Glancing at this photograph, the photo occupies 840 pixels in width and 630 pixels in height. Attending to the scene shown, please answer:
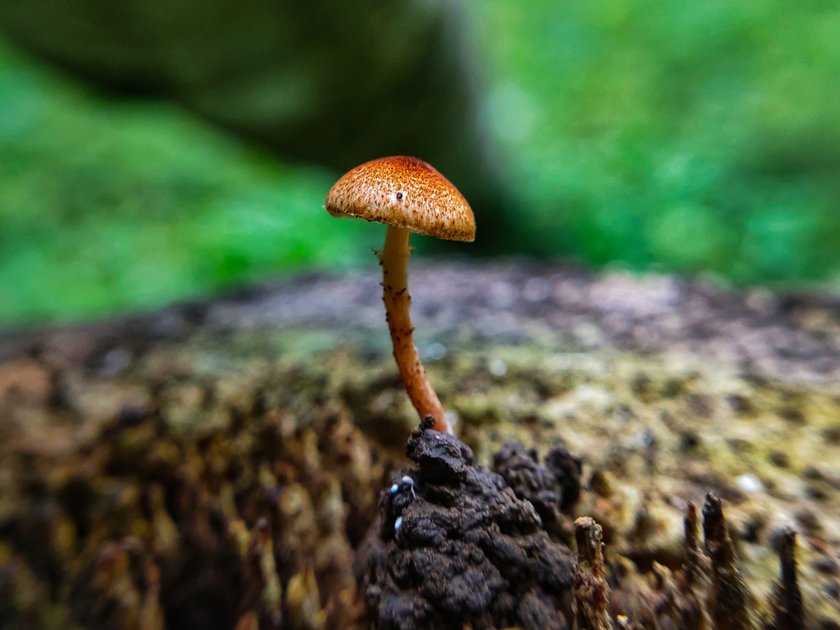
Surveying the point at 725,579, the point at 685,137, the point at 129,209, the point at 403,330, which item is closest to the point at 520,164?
the point at 685,137

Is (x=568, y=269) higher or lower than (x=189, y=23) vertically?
lower

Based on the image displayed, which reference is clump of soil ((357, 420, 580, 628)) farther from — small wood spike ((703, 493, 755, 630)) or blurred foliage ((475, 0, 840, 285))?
blurred foliage ((475, 0, 840, 285))

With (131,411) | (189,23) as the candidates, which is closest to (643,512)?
(131,411)

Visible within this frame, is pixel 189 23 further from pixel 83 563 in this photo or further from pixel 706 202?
pixel 706 202

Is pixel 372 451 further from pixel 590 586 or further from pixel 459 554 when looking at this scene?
pixel 590 586

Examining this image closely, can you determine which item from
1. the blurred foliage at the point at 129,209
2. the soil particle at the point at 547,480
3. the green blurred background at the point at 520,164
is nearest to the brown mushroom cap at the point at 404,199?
the soil particle at the point at 547,480

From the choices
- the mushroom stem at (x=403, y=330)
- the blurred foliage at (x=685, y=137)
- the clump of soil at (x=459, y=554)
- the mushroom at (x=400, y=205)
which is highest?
the blurred foliage at (x=685, y=137)

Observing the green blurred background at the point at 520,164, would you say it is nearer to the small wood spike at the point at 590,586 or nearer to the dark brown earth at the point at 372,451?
the dark brown earth at the point at 372,451
